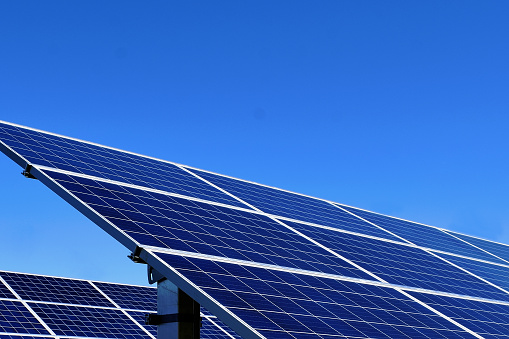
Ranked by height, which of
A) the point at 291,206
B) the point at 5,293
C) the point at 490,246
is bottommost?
the point at 5,293

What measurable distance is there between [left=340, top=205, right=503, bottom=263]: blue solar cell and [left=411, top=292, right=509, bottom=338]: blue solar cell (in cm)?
729

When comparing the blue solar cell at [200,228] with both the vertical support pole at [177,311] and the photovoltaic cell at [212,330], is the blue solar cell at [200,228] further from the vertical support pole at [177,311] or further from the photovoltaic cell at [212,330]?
the photovoltaic cell at [212,330]

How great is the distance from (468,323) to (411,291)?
5.82 feet

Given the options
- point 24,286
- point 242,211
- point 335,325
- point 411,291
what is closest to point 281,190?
point 242,211

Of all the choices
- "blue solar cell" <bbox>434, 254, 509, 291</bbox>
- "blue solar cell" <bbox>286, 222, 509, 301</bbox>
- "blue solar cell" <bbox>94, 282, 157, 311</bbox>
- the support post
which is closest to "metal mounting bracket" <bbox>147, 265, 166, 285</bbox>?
the support post

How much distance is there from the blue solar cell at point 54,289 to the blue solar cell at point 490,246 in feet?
61.3

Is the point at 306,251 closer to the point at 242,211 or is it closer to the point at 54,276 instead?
the point at 242,211

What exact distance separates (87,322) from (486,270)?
1683 centimetres

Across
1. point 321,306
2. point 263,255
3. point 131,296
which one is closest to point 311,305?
point 321,306

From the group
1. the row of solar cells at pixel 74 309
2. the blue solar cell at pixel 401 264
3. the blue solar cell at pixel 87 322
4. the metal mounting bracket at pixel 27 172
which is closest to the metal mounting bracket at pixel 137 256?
the metal mounting bracket at pixel 27 172

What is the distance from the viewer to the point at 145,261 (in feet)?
43.8

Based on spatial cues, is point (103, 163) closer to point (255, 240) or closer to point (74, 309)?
point (255, 240)

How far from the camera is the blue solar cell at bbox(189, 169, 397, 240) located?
77.9 ft

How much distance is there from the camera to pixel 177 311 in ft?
47.8
